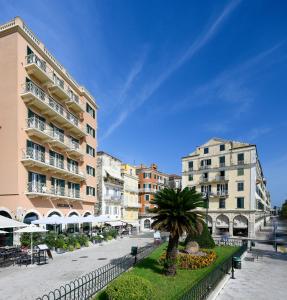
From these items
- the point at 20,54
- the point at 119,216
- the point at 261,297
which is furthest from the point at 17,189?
the point at 119,216

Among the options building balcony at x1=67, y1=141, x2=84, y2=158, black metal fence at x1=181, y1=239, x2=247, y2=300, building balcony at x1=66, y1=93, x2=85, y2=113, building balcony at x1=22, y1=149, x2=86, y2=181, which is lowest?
black metal fence at x1=181, y1=239, x2=247, y2=300

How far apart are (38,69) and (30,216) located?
15361 mm

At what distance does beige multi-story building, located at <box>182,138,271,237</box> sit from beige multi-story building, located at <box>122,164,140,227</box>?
1417cm

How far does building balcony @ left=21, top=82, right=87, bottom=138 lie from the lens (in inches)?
1172

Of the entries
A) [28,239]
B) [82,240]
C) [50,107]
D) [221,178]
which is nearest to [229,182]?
[221,178]

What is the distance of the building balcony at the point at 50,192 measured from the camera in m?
29.5

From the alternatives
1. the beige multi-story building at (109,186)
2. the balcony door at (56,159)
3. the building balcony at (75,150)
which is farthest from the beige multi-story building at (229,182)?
the balcony door at (56,159)

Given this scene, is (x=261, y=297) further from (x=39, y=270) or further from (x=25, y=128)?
(x=25, y=128)

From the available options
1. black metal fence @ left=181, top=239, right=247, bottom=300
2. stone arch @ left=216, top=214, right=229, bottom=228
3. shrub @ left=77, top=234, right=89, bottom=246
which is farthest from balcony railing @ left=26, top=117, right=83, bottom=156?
stone arch @ left=216, top=214, right=229, bottom=228

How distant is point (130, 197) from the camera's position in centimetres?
6619

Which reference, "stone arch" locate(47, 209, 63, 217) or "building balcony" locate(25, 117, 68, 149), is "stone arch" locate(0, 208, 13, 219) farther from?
"building balcony" locate(25, 117, 68, 149)

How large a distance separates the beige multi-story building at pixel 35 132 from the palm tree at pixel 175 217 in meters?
16.9

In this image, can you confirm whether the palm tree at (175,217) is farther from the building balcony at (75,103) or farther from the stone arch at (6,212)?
the building balcony at (75,103)

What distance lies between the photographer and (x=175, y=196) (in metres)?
16.9
